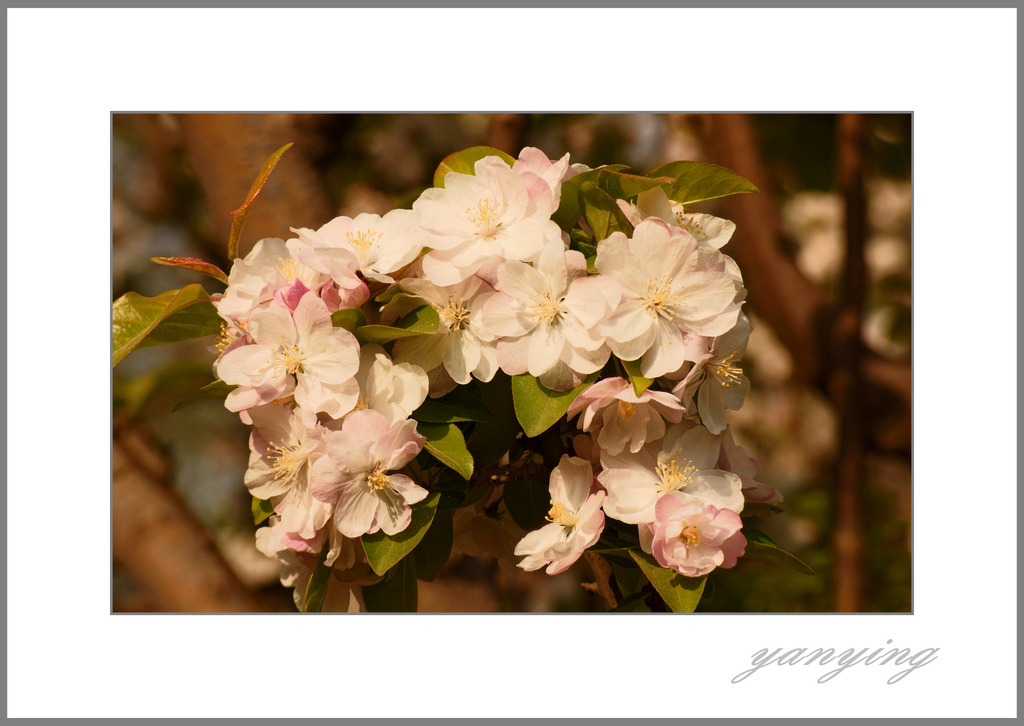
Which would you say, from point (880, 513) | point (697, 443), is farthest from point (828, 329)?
point (697, 443)

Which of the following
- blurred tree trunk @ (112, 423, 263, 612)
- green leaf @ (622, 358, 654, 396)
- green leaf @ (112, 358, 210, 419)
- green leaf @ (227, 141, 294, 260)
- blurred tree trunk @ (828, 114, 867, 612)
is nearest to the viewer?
green leaf @ (622, 358, 654, 396)

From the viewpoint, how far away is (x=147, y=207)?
6.48 feet

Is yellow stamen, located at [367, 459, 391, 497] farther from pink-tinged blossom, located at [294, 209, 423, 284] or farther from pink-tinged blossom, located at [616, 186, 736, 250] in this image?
pink-tinged blossom, located at [616, 186, 736, 250]

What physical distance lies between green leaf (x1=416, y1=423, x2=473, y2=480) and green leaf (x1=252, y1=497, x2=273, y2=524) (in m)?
0.17

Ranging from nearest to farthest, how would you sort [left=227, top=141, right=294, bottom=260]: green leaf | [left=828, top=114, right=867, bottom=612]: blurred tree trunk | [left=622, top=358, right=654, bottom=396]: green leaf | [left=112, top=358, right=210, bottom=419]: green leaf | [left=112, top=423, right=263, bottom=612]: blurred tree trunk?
[left=622, top=358, right=654, bottom=396]: green leaf < [left=227, top=141, right=294, bottom=260]: green leaf < [left=112, top=358, right=210, bottom=419]: green leaf < [left=112, top=423, right=263, bottom=612]: blurred tree trunk < [left=828, top=114, right=867, bottom=612]: blurred tree trunk

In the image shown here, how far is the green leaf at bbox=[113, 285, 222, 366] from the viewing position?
62 cm

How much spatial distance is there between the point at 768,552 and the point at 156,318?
513 millimetres

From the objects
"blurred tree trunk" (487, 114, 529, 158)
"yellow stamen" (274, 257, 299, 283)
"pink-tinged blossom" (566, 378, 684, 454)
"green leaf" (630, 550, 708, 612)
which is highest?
"blurred tree trunk" (487, 114, 529, 158)

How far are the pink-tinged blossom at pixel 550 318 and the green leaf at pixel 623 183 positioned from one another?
6cm

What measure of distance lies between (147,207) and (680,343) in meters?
1.86

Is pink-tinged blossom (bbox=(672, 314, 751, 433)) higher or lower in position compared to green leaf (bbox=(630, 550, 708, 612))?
higher

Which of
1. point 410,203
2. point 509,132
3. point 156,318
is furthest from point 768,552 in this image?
point 509,132

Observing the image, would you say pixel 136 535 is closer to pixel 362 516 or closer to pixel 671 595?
pixel 362 516

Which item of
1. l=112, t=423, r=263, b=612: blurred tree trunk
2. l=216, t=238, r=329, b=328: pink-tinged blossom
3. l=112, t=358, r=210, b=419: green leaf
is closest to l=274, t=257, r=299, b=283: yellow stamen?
l=216, t=238, r=329, b=328: pink-tinged blossom
